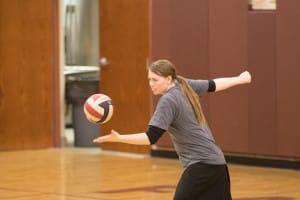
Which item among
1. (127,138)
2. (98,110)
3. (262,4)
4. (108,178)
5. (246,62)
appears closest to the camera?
A: (127,138)

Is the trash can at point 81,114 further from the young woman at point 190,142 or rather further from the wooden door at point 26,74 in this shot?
the young woman at point 190,142

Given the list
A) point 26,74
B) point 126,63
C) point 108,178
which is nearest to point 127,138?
point 108,178

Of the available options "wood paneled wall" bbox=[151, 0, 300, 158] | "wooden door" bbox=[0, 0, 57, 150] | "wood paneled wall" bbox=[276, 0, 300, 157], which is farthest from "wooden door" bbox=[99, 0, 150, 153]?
"wood paneled wall" bbox=[276, 0, 300, 157]

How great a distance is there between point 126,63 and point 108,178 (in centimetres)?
346

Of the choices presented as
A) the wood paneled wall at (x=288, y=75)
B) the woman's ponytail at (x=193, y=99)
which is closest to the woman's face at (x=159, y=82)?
the woman's ponytail at (x=193, y=99)

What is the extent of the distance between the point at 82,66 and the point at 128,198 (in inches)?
357

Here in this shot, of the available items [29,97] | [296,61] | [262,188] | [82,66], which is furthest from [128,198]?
[82,66]

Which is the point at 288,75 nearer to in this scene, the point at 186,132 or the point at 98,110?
the point at 186,132

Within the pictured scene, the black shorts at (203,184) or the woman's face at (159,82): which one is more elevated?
the woman's face at (159,82)

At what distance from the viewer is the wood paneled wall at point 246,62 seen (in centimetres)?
1166

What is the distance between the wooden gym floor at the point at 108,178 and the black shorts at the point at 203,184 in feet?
9.08

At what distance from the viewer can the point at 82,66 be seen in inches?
711

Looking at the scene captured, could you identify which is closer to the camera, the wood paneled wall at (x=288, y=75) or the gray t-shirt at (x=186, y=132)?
the gray t-shirt at (x=186, y=132)

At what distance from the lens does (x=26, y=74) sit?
14922 millimetres
